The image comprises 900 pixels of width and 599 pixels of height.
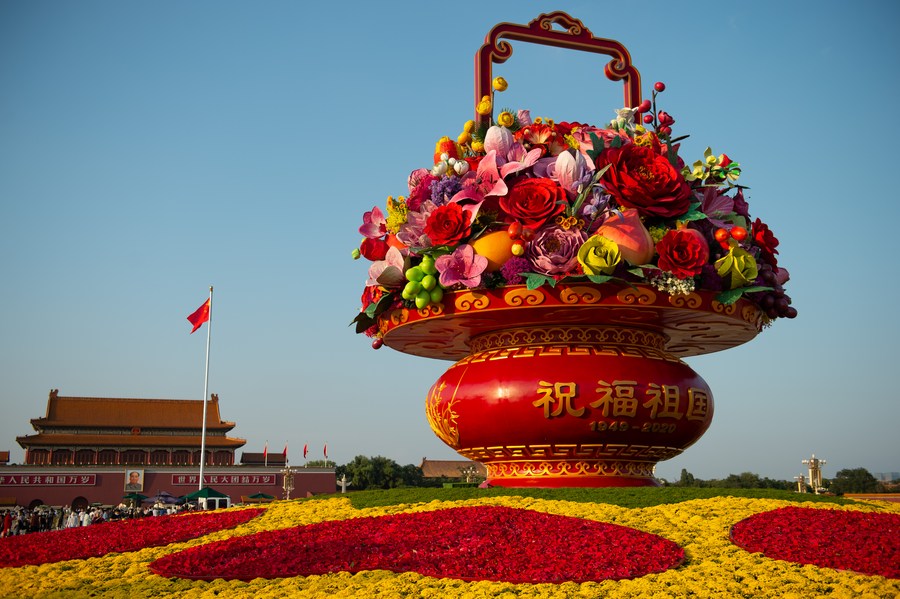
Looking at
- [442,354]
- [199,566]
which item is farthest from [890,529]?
[442,354]

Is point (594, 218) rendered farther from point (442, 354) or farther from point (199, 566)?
point (199, 566)

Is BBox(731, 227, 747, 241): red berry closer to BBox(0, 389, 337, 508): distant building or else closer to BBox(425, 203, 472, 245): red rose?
BBox(425, 203, 472, 245): red rose

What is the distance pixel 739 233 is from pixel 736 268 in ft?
1.23

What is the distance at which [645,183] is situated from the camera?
27.4ft

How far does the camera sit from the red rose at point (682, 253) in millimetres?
8062

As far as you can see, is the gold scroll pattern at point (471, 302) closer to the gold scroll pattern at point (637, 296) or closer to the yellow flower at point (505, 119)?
the gold scroll pattern at point (637, 296)

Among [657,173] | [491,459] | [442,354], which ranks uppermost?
[657,173]

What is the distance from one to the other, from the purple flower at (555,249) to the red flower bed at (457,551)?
7.76ft

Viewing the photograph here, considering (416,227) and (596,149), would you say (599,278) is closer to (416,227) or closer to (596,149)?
(596,149)

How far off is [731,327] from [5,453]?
4646 cm

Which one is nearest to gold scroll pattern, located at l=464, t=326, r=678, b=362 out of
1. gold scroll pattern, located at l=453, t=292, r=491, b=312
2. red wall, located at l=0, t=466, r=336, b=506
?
gold scroll pattern, located at l=453, t=292, r=491, b=312

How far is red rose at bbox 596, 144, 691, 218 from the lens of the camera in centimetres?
836

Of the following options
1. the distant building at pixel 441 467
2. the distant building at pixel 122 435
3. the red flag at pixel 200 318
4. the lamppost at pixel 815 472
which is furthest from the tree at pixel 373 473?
the lamppost at pixel 815 472

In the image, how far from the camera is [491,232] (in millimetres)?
8633
